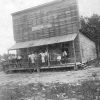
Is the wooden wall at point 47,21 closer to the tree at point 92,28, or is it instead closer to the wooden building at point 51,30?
the wooden building at point 51,30

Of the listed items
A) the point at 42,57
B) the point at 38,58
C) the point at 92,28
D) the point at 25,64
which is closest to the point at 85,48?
the point at 42,57

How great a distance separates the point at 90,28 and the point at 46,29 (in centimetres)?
1503

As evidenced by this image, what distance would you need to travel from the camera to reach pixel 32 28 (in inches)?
835

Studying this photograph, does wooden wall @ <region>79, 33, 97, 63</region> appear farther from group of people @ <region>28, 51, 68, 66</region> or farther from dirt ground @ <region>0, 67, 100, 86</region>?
dirt ground @ <region>0, 67, 100, 86</region>

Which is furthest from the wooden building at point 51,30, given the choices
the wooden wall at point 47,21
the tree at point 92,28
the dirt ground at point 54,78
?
the tree at point 92,28

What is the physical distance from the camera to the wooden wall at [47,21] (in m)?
18.8

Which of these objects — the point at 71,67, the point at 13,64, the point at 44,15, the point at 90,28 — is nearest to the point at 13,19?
the point at 44,15

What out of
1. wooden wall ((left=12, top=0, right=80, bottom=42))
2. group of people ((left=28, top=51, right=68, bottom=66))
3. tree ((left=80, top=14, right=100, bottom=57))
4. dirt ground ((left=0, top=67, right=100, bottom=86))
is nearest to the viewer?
dirt ground ((left=0, top=67, right=100, bottom=86))

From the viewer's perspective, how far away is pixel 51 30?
19750mm

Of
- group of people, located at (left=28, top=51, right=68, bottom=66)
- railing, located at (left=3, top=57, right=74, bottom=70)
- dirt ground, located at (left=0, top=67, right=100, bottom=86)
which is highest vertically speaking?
group of people, located at (left=28, top=51, right=68, bottom=66)

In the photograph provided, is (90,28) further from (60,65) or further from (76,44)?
(60,65)

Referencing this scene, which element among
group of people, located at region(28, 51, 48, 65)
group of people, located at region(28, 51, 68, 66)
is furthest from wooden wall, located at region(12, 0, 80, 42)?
group of people, located at region(28, 51, 48, 65)

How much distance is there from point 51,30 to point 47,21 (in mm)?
1209

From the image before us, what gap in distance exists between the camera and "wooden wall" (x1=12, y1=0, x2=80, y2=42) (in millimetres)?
18828
